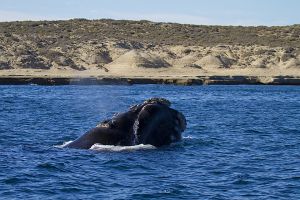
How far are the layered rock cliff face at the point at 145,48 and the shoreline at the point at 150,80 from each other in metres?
10.3

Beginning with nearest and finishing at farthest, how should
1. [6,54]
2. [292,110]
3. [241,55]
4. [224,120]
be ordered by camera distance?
[224,120]
[292,110]
[6,54]
[241,55]

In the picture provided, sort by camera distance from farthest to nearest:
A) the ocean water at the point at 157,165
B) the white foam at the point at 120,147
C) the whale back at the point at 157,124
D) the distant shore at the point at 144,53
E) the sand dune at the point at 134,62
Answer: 1. the sand dune at the point at 134,62
2. the distant shore at the point at 144,53
3. the white foam at the point at 120,147
4. the whale back at the point at 157,124
5. the ocean water at the point at 157,165

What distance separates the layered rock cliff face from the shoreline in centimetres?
1033

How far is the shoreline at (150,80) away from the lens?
88.9 m

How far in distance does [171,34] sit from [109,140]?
141m

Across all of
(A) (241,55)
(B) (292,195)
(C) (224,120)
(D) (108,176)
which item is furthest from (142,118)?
(A) (241,55)

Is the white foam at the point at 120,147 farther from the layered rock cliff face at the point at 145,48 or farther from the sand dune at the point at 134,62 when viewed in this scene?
the sand dune at the point at 134,62

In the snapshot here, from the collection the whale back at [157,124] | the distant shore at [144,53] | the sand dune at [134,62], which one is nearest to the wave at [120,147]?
the whale back at [157,124]

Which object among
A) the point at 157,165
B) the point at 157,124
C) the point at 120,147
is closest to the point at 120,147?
the point at 120,147

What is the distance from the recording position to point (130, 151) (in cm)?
2298

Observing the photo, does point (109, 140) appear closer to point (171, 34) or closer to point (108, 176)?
point (108, 176)

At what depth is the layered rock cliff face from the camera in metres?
109

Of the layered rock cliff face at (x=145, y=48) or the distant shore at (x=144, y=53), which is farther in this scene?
the layered rock cliff face at (x=145, y=48)

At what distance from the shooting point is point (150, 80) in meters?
94.1
